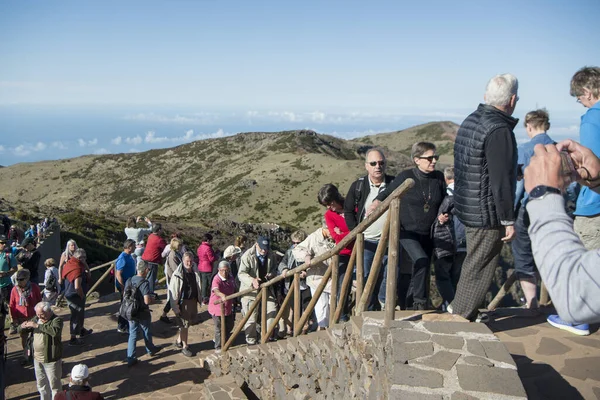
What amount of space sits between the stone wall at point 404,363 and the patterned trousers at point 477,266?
23.6 inches

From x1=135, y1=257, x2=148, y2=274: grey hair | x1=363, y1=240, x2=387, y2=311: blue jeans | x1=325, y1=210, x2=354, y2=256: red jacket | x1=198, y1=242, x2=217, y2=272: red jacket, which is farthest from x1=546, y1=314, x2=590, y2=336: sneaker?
x1=198, y1=242, x2=217, y2=272: red jacket

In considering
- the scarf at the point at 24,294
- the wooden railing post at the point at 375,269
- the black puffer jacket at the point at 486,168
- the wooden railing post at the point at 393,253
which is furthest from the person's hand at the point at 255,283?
the black puffer jacket at the point at 486,168

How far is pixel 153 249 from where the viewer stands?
437 inches

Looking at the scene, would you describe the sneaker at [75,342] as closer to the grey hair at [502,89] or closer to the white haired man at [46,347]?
the white haired man at [46,347]

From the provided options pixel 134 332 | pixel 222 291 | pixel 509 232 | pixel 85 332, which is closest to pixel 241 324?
pixel 222 291

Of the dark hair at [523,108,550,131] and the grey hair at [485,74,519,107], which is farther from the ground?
the grey hair at [485,74,519,107]

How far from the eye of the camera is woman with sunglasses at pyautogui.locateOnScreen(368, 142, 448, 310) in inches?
208

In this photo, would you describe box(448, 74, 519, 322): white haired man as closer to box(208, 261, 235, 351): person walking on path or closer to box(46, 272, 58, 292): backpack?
box(208, 261, 235, 351): person walking on path

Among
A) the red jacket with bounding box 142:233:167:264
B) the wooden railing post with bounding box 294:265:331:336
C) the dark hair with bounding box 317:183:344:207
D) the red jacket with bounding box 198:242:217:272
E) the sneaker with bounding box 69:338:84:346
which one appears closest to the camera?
the wooden railing post with bounding box 294:265:331:336

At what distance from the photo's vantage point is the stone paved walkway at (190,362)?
12.3ft

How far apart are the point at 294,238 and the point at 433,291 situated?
2682 cm

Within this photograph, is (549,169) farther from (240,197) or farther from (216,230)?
(240,197)

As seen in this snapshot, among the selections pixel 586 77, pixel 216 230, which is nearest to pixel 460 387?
pixel 586 77

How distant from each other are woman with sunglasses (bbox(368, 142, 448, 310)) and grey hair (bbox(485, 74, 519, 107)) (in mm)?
1304
